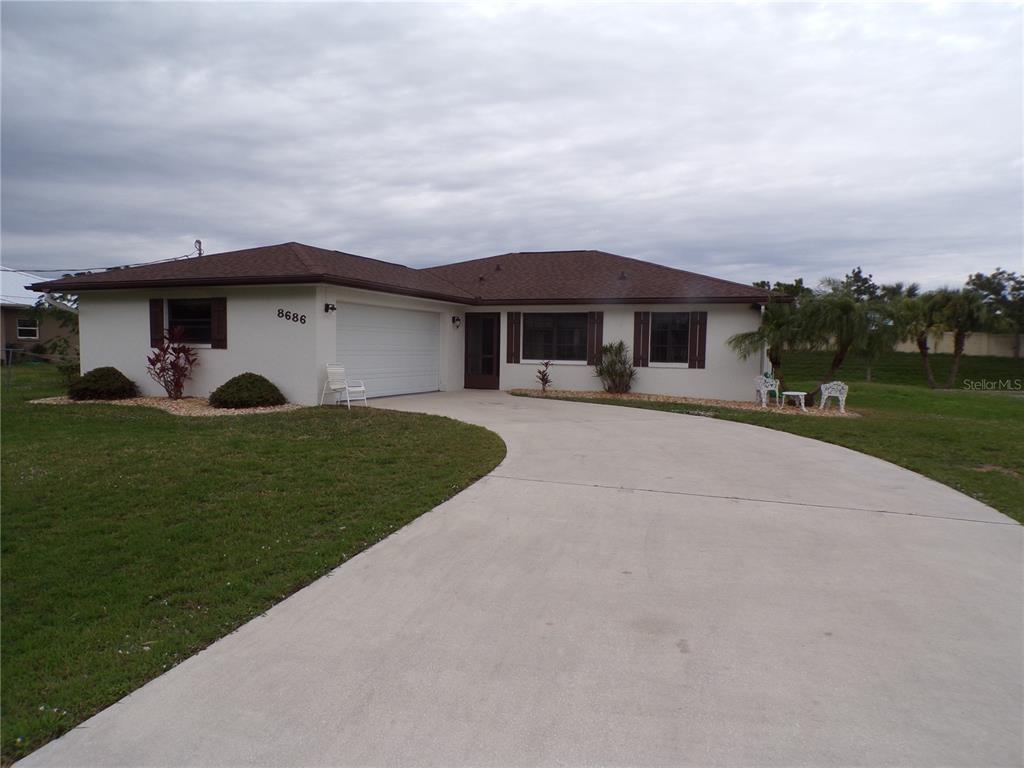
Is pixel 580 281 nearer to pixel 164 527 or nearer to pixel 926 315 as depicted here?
pixel 164 527

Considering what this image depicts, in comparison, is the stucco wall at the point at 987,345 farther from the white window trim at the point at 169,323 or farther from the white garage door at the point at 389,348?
the white window trim at the point at 169,323

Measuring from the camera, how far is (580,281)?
18.4m

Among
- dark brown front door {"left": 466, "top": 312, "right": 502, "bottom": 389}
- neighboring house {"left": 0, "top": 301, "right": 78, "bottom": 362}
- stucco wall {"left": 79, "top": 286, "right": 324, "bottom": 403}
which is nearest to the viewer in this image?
stucco wall {"left": 79, "top": 286, "right": 324, "bottom": 403}

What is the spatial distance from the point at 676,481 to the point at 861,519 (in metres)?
1.86

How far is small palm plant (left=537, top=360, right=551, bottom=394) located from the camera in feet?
55.4

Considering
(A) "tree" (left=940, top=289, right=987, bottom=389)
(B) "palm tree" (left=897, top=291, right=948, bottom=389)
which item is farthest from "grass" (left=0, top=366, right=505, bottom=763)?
(A) "tree" (left=940, top=289, right=987, bottom=389)

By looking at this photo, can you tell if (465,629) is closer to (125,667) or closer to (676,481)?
(125,667)

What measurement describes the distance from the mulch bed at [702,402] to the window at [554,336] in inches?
41.3

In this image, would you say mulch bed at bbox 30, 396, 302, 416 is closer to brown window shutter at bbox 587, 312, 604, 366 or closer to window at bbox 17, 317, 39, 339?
brown window shutter at bbox 587, 312, 604, 366

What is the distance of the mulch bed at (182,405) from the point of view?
1230cm

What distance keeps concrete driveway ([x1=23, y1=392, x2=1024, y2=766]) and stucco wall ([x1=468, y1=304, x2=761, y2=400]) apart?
10222 mm

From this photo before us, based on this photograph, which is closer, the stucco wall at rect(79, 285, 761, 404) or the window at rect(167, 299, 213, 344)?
the stucco wall at rect(79, 285, 761, 404)

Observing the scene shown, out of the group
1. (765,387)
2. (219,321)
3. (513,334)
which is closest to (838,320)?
(765,387)

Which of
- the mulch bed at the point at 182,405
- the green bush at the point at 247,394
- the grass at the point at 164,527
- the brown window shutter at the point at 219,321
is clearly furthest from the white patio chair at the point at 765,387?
the brown window shutter at the point at 219,321
